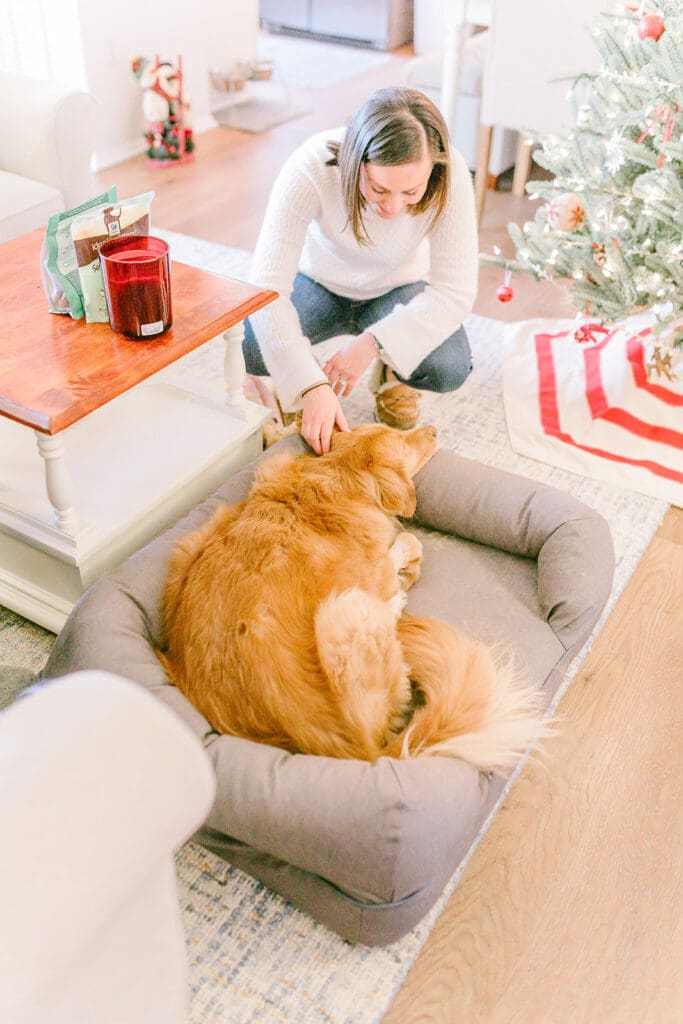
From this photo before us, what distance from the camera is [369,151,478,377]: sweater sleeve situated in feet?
6.52

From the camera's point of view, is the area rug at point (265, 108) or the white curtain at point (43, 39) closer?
the white curtain at point (43, 39)

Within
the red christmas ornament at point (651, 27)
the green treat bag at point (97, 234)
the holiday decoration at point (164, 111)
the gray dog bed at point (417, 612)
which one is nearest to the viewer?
the gray dog bed at point (417, 612)

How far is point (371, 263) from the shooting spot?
2.14 meters

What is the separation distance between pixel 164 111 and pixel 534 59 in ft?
6.04

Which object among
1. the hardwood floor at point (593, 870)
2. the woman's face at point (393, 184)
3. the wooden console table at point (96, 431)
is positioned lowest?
the hardwood floor at point (593, 870)

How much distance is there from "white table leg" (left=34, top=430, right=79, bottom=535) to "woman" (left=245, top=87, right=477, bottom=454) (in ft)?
1.62

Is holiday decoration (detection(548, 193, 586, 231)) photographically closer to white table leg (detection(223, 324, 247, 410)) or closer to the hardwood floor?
the hardwood floor

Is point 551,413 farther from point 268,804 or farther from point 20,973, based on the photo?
point 20,973

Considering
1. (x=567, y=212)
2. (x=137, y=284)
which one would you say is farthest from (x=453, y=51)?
(x=137, y=284)

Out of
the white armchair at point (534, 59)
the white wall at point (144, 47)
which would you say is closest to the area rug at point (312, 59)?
the white wall at point (144, 47)

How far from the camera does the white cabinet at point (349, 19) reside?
18.8 feet

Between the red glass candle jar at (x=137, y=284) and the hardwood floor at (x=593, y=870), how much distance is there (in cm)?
110

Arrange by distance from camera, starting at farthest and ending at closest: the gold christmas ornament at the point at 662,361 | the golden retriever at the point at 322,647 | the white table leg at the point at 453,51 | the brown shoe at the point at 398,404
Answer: the white table leg at the point at 453,51, the gold christmas ornament at the point at 662,361, the brown shoe at the point at 398,404, the golden retriever at the point at 322,647

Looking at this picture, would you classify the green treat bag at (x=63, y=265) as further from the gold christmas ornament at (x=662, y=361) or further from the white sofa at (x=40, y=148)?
the gold christmas ornament at (x=662, y=361)
